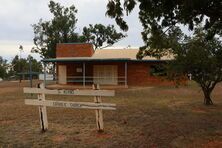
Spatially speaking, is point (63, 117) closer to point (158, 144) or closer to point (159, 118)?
point (159, 118)

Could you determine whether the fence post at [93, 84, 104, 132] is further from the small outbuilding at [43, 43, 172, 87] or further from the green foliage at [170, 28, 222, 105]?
the small outbuilding at [43, 43, 172, 87]

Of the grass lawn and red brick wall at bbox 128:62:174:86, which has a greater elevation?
red brick wall at bbox 128:62:174:86

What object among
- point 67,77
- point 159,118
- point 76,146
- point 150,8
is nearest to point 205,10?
point 150,8

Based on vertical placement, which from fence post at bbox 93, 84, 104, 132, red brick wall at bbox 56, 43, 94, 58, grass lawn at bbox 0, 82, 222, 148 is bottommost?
grass lawn at bbox 0, 82, 222, 148

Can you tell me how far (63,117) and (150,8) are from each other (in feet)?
20.5

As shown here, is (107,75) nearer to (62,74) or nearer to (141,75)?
(141,75)

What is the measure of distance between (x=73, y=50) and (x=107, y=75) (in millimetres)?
3986

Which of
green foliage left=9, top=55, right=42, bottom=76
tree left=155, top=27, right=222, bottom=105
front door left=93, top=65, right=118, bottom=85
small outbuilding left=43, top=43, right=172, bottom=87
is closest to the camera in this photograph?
tree left=155, top=27, right=222, bottom=105

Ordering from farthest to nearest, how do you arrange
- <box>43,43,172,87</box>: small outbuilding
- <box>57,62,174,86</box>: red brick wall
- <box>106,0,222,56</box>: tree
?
<box>57,62,174,86</box>: red brick wall < <box>43,43,172,87</box>: small outbuilding < <box>106,0,222,56</box>: tree

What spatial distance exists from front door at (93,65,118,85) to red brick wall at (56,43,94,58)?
1802 mm

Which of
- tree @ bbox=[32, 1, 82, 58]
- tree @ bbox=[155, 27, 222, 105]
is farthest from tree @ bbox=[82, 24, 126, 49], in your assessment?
tree @ bbox=[155, 27, 222, 105]

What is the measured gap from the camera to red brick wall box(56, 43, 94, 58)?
41.4 meters

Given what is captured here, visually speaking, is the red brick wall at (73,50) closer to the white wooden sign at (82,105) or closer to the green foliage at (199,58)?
the green foliage at (199,58)

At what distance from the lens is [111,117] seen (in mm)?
15234
